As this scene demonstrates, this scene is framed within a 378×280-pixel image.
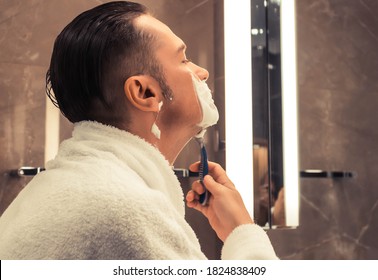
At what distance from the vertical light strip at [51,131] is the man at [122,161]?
0.42m

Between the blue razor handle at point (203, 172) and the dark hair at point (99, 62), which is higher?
the dark hair at point (99, 62)

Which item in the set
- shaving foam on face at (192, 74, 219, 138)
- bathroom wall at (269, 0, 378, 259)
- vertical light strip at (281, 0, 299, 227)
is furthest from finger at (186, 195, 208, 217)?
bathroom wall at (269, 0, 378, 259)

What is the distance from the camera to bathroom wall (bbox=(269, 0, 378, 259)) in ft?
4.25

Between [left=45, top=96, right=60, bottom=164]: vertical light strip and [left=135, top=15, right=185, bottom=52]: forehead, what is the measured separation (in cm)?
46

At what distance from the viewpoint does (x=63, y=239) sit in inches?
18.6

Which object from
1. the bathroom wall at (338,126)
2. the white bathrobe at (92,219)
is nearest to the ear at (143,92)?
the white bathrobe at (92,219)

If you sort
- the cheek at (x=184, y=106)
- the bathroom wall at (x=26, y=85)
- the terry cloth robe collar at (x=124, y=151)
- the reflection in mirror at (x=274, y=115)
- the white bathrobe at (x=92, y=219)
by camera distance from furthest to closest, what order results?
the bathroom wall at (x=26, y=85)
the reflection in mirror at (x=274, y=115)
the cheek at (x=184, y=106)
the terry cloth robe collar at (x=124, y=151)
the white bathrobe at (x=92, y=219)

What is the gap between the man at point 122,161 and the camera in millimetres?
A: 477

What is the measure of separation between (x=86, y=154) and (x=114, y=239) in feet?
0.41

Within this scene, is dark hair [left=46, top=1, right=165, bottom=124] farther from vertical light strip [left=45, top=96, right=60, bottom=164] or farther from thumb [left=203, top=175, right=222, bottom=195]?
vertical light strip [left=45, top=96, right=60, bottom=164]

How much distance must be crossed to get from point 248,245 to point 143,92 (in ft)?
0.79

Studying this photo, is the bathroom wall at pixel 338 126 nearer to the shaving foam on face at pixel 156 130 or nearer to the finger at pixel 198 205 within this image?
the finger at pixel 198 205

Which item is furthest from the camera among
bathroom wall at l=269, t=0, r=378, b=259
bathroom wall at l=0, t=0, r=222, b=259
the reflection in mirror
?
bathroom wall at l=269, t=0, r=378, b=259

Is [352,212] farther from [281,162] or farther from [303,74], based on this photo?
[281,162]
